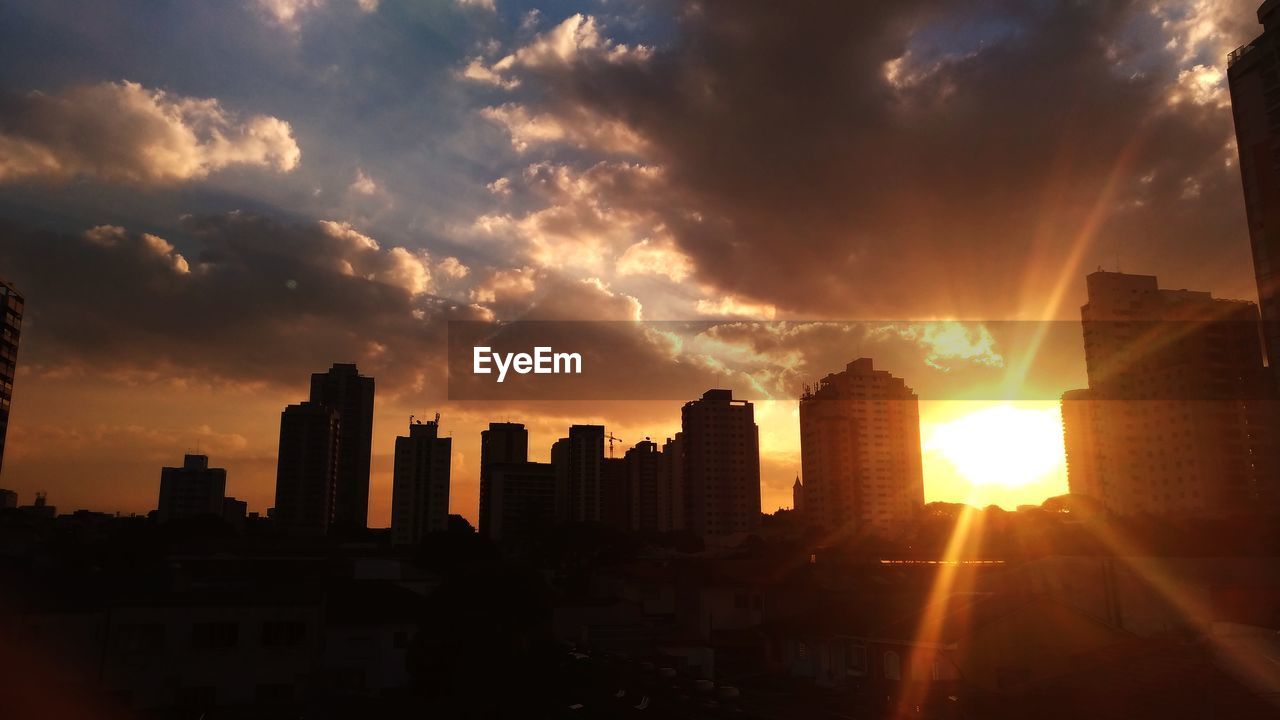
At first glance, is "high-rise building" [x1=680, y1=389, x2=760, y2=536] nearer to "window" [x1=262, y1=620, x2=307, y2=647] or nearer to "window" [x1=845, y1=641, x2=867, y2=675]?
"window" [x1=845, y1=641, x2=867, y2=675]

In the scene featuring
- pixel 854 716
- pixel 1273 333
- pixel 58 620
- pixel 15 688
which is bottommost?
pixel 854 716

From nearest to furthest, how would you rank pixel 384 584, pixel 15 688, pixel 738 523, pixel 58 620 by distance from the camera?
pixel 15 688, pixel 58 620, pixel 384 584, pixel 738 523

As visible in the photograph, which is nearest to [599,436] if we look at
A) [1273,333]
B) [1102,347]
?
[1102,347]

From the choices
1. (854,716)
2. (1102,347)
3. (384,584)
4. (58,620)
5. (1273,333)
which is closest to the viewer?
(58,620)

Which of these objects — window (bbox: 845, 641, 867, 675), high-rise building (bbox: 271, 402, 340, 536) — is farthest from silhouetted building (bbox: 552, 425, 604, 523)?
window (bbox: 845, 641, 867, 675)

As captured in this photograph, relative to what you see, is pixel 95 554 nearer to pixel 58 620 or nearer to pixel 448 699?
pixel 58 620

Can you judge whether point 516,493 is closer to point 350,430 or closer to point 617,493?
point 617,493

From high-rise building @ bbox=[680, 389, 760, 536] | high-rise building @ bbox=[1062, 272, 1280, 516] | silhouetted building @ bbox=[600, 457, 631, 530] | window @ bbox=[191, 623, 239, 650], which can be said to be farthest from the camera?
silhouetted building @ bbox=[600, 457, 631, 530]

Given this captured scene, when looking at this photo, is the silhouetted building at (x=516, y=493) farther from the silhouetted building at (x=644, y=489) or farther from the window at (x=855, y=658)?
the window at (x=855, y=658)
